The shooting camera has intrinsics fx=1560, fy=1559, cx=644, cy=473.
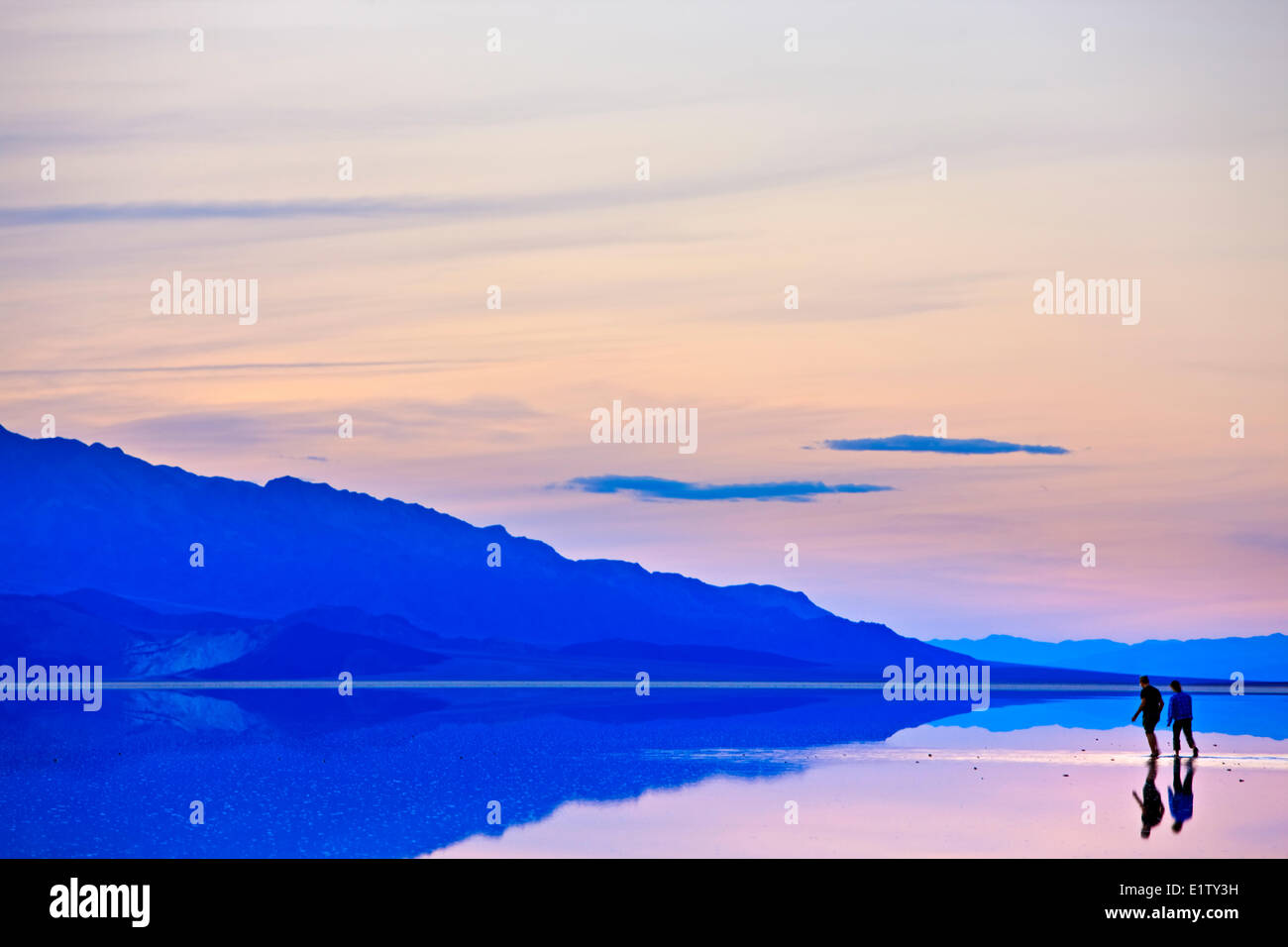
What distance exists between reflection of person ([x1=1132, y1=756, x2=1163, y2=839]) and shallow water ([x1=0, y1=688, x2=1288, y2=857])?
4.6 inches

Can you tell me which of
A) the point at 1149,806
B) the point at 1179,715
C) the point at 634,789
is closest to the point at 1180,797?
the point at 1149,806

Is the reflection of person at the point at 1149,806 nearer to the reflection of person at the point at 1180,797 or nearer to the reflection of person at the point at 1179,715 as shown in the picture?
the reflection of person at the point at 1180,797

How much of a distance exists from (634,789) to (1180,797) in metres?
8.84

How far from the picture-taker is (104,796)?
2625 centimetres

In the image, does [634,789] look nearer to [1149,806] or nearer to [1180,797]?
[1149,806]

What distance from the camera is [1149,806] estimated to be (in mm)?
23312

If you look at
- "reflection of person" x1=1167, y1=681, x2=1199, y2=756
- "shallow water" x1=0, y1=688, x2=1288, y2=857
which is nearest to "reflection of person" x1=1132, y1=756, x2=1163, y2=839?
"shallow water" x1=0, y1=688, x2=1288, y2=857

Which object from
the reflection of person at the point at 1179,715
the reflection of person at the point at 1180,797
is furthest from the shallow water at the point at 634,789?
the reflection of person at the point at 1179,715

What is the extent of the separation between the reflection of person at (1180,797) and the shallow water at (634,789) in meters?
0.09

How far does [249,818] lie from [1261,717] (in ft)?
148

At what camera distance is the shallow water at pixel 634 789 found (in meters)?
19.9

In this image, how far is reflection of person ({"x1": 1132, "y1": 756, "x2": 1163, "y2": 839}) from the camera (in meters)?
20.9

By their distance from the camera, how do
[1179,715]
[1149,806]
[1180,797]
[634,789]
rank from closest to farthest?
[1149,806] → [1180,797] → [634,789] → [1179,715]
